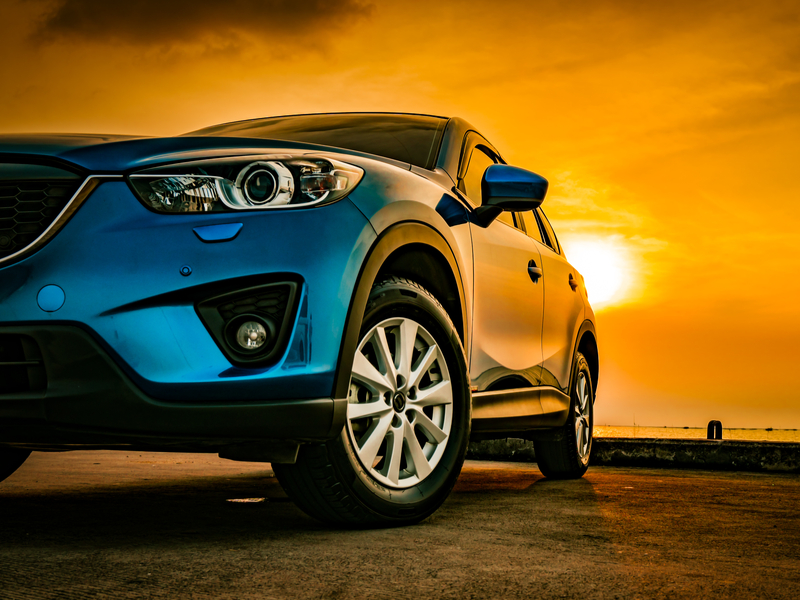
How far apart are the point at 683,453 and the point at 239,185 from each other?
199 inches

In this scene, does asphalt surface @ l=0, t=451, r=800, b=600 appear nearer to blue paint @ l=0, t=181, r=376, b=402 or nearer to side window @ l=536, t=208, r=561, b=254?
blue paint @ l=0, t=181, r=376, b=402

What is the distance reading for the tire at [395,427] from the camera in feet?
9.48

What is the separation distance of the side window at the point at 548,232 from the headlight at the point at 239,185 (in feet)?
9.50

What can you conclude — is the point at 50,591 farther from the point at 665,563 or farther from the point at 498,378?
the point at 498,378

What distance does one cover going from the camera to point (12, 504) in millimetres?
3779

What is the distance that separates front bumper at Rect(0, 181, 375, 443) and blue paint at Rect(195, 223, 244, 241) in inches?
0.6

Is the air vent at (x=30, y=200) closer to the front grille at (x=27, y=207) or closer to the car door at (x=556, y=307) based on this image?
the front grille at (x=27, y=207)

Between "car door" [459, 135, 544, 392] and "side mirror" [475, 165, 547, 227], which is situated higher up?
"side mirror" [475, 165, 547, 227]

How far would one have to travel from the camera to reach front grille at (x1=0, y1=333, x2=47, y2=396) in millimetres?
2539

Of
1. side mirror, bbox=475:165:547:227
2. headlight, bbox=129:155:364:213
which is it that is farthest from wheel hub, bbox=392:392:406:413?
side mirror, bbox=475:165:547:227

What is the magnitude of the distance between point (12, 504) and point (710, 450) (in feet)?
16.2

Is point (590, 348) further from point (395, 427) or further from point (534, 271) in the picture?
point (395, 427)

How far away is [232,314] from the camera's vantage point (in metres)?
2.62

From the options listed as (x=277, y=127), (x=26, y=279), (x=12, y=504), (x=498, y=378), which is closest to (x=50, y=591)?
Result: (x=26, y=279)
